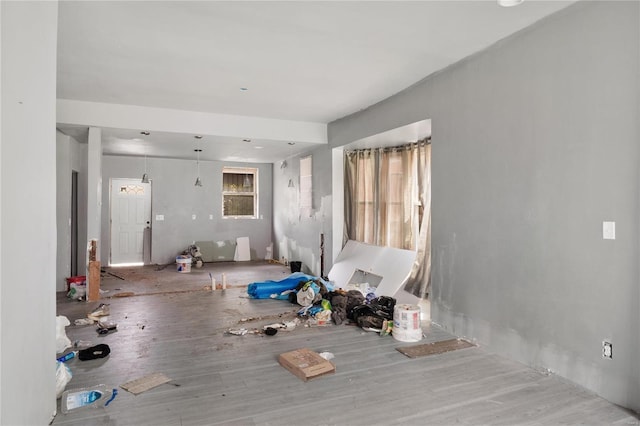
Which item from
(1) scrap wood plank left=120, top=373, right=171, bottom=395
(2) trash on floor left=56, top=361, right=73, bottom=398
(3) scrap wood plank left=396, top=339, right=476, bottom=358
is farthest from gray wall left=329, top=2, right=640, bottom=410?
(2) trash on floor left=56, top=361, right=73, bottom=398

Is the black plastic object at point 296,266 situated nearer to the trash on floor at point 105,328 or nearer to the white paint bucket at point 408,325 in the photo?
the trash on floor at point 105,328

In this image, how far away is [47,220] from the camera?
2232 millimetres

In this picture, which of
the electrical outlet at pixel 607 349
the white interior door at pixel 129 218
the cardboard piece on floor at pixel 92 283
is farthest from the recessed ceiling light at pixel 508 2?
the white interior door at pixel 129 218

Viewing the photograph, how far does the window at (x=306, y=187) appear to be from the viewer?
7.64 m

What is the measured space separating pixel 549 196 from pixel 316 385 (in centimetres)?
239

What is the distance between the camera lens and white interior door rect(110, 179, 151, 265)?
8844mm

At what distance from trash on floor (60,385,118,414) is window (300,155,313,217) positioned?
527 cm

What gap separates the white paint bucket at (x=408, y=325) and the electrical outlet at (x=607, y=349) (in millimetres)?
1569

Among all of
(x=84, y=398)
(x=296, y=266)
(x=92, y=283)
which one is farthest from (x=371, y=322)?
(x=92, y=283)

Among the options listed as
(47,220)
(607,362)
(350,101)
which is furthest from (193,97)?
(607,362)

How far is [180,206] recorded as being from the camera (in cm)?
931

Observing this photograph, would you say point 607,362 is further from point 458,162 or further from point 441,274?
point 458,162

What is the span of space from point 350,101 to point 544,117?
280 cm

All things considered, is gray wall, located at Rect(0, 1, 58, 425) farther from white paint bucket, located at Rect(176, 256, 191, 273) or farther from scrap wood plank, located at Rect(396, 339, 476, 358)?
white paint bucket, located at Rect(176, 256, 191, 273)
